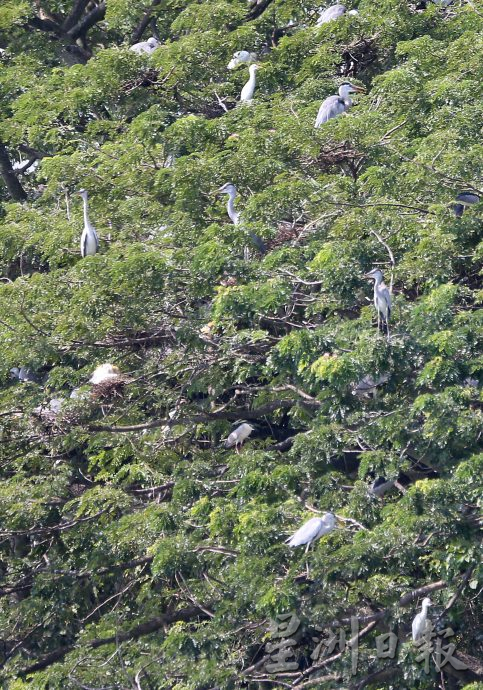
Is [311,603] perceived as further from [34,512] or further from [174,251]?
[174,251]

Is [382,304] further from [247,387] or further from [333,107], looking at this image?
[333,107]

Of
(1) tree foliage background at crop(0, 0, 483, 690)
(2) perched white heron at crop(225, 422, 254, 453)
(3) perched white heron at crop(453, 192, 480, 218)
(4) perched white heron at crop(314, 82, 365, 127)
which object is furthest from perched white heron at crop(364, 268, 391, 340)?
(4) perched white heron at crop(314, 82, 365, 127)

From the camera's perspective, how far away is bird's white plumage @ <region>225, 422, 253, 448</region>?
839 cm

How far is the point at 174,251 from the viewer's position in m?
8.28

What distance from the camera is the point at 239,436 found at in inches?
332

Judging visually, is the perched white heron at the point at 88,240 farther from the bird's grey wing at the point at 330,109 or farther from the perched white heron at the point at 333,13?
the perched white heron at the point at 333,13

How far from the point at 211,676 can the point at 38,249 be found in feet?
12.7

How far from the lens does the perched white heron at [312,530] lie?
6492 millimetres

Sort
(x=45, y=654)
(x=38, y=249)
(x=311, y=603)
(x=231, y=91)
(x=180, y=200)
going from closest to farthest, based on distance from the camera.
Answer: (x=311, y=603) < (x=45, y=654) < (x=180, y=200) < (x=38, y=249) < (x=231, y=91)

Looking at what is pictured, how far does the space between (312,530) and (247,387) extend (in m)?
1.88

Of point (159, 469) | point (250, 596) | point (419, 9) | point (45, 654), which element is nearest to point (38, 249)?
point (159, 469)

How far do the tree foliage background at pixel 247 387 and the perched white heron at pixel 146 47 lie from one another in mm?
597

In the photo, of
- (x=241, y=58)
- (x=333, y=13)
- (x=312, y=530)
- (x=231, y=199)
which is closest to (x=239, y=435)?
(x=231, y=199)

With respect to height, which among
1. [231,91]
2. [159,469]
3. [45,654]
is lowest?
[45,654]
